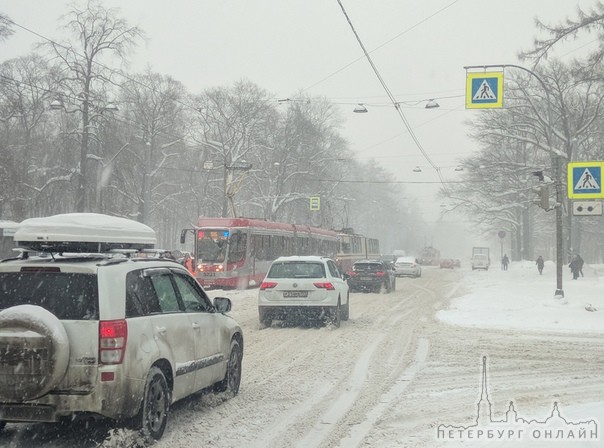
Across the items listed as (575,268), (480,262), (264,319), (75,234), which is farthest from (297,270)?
(480,262)

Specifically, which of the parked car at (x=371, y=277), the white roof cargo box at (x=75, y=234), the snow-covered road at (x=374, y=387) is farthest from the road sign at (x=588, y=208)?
the white roof cargo box at (x=75, y=234)

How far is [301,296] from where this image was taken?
1572 cm

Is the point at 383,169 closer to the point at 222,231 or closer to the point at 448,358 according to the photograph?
the point at 222,231

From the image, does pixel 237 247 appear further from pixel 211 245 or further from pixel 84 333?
pixel 84 333

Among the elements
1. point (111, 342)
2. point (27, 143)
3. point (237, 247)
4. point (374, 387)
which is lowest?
point (374, 387)

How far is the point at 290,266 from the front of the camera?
1616cm

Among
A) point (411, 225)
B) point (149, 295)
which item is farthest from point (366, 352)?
point (411, 225)

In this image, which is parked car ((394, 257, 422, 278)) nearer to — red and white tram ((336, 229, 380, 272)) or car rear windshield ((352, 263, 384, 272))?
red and white tram ((336, 229, 380, 272))

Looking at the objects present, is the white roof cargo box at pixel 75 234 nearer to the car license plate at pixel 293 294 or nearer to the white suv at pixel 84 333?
the white suv at pixel 84 333

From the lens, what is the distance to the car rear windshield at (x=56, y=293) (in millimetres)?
5785

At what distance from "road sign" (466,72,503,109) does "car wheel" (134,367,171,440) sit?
13336 mm

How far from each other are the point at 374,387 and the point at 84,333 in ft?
14.5

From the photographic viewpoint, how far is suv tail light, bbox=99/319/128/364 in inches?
224

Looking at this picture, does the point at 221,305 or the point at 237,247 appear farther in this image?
the point at 237,247
